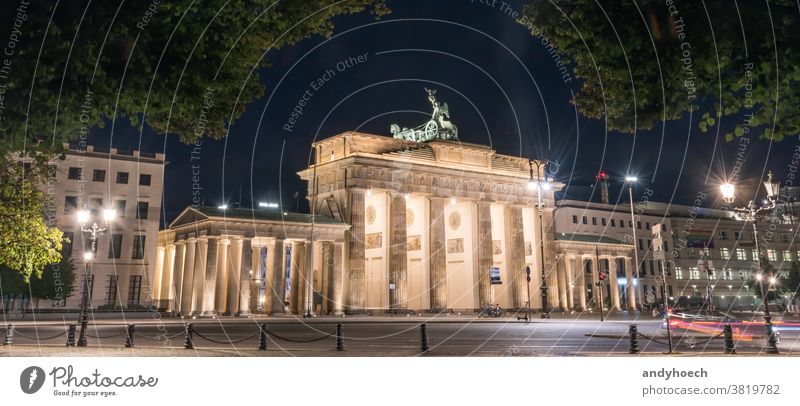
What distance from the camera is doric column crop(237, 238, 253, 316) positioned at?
178 ft

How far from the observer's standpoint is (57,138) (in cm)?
1435

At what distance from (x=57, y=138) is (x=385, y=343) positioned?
14422mm

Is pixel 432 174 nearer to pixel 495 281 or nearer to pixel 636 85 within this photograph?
pixel 495 281

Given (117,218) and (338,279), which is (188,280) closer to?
(338,279)

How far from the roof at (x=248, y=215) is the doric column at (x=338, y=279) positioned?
114 inches

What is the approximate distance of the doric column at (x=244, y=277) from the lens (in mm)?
54406

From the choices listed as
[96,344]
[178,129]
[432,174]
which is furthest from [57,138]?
[432,174]

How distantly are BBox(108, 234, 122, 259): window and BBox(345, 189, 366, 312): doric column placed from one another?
2675cm

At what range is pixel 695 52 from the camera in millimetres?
12305

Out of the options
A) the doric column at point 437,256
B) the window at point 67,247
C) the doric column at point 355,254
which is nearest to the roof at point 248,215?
the doric column at point 355,254

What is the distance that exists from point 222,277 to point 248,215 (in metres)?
6.62

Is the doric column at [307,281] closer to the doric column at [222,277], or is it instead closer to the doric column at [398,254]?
the doric column at [222,277]
